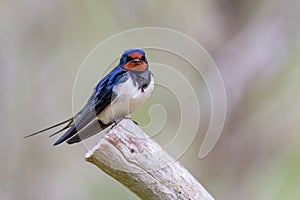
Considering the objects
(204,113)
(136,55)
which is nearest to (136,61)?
(136,55)

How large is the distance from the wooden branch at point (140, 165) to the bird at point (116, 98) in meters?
0.17

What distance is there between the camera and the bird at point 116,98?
153cm

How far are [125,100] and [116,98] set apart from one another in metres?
0.02

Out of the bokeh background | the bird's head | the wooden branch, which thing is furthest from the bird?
the bokeh background

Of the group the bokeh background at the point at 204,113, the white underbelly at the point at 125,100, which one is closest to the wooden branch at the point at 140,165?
the white underbelly at the point at 125,100

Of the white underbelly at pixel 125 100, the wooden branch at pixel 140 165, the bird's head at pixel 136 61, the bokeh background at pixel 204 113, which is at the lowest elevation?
the wooden branch at pixel 140 165

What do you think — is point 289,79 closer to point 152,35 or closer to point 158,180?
point 152,35

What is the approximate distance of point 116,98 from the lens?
153cm

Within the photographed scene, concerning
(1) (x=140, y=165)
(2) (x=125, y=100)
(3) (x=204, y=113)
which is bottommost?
(1) (x=140, y=165)

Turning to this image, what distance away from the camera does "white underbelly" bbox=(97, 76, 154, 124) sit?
1522mm

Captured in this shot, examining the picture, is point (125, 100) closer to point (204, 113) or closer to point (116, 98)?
point (116, 98)

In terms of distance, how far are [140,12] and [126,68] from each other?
2.30 metres

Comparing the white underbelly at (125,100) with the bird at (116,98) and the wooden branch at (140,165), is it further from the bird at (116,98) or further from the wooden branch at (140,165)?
the wooden branch at (140,165)

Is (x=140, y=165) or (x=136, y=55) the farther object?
(x=136, y=55)
